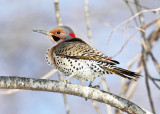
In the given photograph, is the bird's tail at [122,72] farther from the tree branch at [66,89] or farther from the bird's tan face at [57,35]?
the bird's tan face at [57,35]

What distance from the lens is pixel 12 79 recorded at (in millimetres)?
2895

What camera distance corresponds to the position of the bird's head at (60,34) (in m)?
4.26

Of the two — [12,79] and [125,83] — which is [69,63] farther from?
[125,83]

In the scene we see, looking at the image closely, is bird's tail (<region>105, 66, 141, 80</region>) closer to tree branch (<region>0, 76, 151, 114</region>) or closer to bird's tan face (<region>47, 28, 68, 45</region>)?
tree branch (<region>0, 76, 151, 114</region>)

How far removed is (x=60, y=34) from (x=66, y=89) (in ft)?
4.33

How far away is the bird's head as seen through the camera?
426 centimetres

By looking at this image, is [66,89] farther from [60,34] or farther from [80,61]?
[60,34]

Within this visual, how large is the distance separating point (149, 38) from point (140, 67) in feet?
1.43

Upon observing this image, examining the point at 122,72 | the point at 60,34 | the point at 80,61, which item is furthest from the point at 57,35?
the point at 122,72

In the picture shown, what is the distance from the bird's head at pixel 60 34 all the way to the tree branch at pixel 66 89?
124 cm

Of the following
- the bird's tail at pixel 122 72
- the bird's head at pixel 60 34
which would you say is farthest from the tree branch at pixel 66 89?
the bird's head at pixel 60 34

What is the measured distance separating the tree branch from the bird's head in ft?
4.07

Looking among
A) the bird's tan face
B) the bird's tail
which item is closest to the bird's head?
the bird's tan face

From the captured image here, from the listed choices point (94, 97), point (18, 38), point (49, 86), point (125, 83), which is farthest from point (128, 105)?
point (18, 38)
